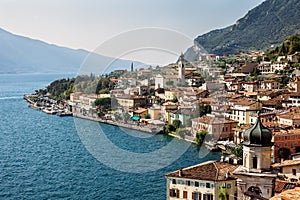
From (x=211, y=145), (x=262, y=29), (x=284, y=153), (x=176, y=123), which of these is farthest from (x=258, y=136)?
(x=262, y=29)

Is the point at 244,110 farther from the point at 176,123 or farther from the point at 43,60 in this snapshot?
the point at 43,60

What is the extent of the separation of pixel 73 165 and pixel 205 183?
24.7 ft

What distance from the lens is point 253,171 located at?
17.0 feet

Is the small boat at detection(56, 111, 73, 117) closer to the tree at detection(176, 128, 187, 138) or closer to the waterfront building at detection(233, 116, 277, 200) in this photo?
the tree at detection(176, 128, 187, 138)

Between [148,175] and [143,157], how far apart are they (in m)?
3.00

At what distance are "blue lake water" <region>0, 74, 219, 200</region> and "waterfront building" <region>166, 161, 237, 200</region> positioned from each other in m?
1.97

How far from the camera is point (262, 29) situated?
228 ft

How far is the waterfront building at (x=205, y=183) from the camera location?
916 centimetres

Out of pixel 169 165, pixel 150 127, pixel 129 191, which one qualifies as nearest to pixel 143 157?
pixel 169 165

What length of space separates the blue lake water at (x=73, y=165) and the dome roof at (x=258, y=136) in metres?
6.72

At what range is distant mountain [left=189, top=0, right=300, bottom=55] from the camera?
62406 mm

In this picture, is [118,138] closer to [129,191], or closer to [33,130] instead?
[33,130]

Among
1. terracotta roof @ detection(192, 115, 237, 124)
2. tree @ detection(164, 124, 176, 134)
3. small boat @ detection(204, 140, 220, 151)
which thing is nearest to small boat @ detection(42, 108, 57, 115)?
tree @ detection(164, 124, 176, 134)

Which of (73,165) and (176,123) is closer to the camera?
(73,165)
